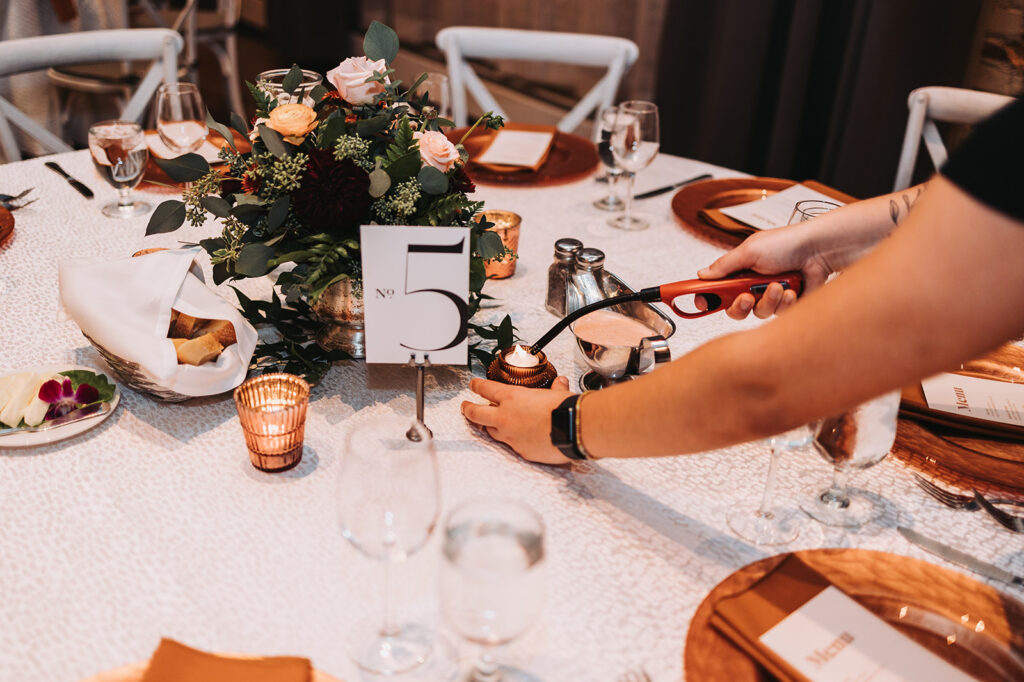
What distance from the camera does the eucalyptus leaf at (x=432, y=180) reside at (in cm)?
103

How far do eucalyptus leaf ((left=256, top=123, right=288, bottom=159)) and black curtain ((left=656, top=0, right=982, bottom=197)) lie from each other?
2.02m

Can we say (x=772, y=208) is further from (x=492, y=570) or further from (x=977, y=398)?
(x=492, y=570)

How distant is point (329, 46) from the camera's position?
5.60 metres

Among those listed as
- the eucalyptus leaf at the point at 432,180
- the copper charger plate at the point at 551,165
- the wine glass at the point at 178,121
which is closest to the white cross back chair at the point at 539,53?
the copper charger plate at the point at 551,165

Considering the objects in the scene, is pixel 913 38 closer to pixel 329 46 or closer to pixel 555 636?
pixel 555 636

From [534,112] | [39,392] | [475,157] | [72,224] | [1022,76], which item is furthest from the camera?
[534,112]

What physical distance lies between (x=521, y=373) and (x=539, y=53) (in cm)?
153

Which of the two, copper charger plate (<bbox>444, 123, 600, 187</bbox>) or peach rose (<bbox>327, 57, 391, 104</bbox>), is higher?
peach rose (<bbox>327, 57, 391, 104</bbox>)

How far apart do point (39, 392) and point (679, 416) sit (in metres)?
0.75

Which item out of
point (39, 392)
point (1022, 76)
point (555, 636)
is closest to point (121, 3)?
point (39, 392)

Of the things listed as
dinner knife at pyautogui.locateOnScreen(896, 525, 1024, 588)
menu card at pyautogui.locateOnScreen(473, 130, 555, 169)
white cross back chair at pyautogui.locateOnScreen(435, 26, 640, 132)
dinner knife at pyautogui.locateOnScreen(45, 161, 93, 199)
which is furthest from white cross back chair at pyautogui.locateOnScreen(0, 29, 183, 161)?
dinner knife at pyautogui.locateOnScreen(896, 525, 1024, 588)

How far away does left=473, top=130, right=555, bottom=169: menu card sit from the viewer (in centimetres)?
182

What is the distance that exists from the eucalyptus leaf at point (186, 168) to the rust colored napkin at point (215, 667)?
0.62m

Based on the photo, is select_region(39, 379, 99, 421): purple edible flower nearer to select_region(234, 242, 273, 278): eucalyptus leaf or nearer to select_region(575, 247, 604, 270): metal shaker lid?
select_region(234, 242, 273, 278): eucalyptus leaf
